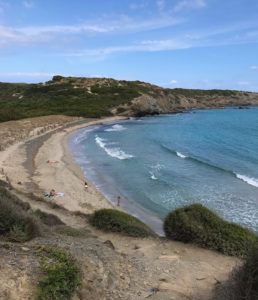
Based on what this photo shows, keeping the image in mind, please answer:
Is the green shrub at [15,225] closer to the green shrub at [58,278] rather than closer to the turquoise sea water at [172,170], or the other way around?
the green shrub at [58,278]

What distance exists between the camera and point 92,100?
348 feet

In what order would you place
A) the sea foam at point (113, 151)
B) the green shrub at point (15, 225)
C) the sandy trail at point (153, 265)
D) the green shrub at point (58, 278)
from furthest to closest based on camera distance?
the sea foam at point (113, 151)
the green shrub at point (15, 225)
the sandy trail at point (153, 265)
the green shrub at point (58, 278)

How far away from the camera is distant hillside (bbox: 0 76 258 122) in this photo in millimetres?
93812

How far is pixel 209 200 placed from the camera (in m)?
28.6

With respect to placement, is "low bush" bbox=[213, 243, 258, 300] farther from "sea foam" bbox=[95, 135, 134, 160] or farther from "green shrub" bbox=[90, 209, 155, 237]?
"sea foam" bbox=[95, 135, 134, 160]

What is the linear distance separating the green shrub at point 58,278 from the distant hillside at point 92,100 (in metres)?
66.8

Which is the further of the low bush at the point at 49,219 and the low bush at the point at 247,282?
the low bush at the point at 49,219

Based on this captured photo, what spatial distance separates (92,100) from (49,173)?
71210 millimetres

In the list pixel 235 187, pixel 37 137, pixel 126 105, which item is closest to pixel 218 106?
pixel 126 105

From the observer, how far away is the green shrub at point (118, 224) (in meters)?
16.4

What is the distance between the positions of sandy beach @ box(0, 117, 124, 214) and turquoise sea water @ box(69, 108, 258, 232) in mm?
1375

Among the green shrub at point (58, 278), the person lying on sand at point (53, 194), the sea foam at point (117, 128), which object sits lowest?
the person lying on sand at point (53, 194)

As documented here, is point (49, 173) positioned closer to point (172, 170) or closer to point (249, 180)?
point (172, 170)

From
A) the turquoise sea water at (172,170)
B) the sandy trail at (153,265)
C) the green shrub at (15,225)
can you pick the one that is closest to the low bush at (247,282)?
the sandy trail at (153,265)
